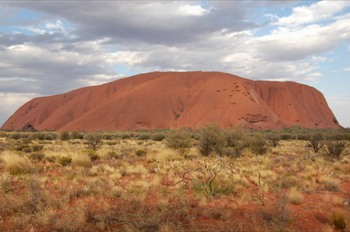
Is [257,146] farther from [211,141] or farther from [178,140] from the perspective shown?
[178,140]

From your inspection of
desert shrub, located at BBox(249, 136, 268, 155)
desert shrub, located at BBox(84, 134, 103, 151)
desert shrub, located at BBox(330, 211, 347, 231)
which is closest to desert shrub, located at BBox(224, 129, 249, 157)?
desert shrub, located at BBox(249, 136, 268, 155)

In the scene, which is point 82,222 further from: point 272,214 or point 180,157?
point 180,157

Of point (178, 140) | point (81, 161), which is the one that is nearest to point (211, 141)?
point (178, 140)

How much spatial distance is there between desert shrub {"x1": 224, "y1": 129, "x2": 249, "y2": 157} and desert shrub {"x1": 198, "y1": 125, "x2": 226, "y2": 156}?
1.55ft

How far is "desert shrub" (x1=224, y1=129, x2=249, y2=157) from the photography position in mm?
23145

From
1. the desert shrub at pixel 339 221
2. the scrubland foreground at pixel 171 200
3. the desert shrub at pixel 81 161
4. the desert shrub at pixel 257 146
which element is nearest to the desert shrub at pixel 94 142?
the desert shrub at pixel 81 161

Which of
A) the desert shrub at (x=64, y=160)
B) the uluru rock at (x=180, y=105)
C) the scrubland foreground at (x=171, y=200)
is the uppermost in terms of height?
the uluru rock at (x=180, y=105)

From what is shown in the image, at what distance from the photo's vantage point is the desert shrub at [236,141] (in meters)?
23.1

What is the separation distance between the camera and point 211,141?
76.5 feet

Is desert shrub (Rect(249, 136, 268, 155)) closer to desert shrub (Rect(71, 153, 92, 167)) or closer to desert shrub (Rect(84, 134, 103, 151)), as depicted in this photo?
desert shrub (Rect(84, 134, 103, 151))

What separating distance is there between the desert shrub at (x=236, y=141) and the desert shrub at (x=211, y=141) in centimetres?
47

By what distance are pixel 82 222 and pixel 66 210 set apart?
1.15 meters

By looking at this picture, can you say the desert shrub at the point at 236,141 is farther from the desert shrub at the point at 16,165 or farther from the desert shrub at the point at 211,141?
the desert shrub at the point at 16,165

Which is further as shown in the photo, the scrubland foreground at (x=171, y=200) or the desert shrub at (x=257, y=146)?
the desert shrub at (x=257, y=146)
